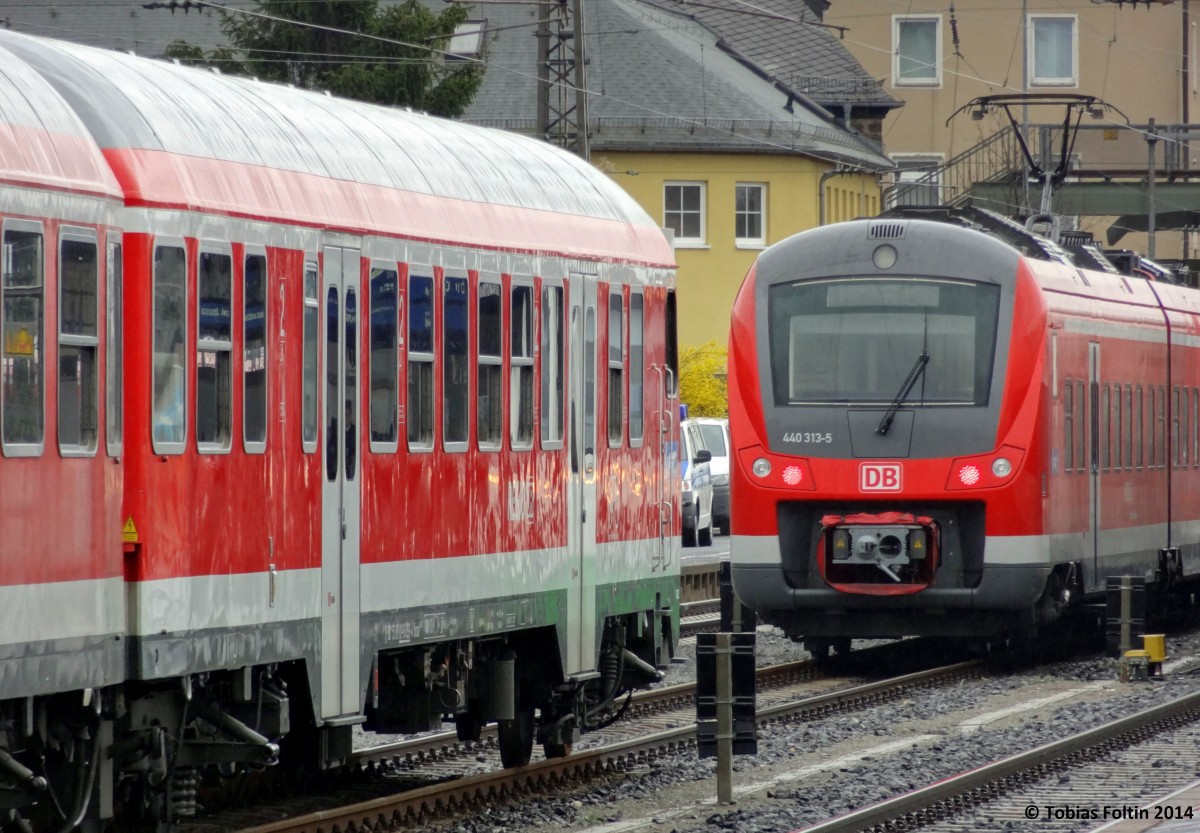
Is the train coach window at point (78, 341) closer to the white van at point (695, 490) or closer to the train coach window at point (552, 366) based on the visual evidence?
the train coach window at point (552, 366)

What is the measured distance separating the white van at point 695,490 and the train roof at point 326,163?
2148cm

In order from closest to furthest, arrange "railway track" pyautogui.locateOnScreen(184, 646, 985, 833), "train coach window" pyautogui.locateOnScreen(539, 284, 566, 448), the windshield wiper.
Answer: "railway track" pyautogui.locateOnScreen(184, 646, 985, 833) < "train coach window" pyautogui.locateOnScreen(539, 284, 566, 448) < the windshield wiper

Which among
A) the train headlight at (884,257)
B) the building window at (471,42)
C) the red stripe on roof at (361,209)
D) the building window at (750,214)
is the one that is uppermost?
the building window at (471,42)

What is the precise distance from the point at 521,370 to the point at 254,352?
9.05 feet

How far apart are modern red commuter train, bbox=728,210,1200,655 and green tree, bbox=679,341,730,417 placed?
106 feet

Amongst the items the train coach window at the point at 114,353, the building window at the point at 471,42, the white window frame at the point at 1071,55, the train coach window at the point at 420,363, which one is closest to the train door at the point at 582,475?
the train coach window at the point at 420,363

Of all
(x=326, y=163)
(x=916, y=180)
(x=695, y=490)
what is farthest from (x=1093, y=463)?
Result: (x=916, y=180)

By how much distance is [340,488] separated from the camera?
11.2 meters

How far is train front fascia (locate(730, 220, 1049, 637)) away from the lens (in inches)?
715

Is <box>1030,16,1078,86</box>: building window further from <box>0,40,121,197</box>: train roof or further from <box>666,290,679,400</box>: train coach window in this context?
<box>0,40,121,197</box>: train roof

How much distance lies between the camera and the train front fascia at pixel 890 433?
59.6ft

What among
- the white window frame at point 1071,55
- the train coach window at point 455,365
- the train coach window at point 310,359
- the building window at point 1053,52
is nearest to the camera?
the train coach window at point 310,359

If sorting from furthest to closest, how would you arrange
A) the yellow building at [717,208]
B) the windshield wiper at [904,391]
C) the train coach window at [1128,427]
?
1. the yellow building at [717,208]
2. the train coach window at [1128,427]
3. the windshield wiper at [904,391]

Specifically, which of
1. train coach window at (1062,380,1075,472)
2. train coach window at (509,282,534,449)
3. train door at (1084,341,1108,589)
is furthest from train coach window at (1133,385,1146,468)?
train coach window at (509,282,534,449)
